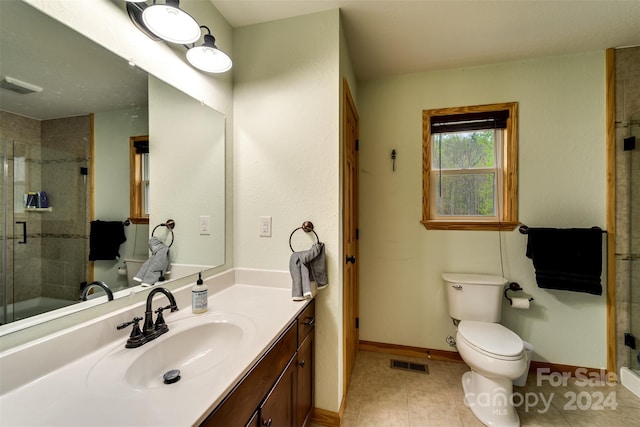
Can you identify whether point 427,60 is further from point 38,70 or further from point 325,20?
point 38,70

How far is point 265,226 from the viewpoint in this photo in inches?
60.0

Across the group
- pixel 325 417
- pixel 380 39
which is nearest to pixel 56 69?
pixel 380 39

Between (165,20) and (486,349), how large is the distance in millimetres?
2331

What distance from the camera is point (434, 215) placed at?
2184 millimetres

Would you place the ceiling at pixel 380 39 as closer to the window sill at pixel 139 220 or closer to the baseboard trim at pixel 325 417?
the window sill at pixel 139 220

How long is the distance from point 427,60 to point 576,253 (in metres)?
1.84

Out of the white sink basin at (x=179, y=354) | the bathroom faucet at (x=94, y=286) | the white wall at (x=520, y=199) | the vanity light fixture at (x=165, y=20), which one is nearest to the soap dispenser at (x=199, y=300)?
the white sink basin at (x=179, y=354)

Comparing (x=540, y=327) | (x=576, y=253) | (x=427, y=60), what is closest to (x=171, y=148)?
(x=427, y=60)

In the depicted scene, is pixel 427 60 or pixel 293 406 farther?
pixel 427 60

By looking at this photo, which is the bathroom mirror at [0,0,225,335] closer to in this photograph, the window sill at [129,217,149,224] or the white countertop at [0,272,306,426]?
the window sill at [129,217,149,224]

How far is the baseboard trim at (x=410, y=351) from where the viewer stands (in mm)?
2088

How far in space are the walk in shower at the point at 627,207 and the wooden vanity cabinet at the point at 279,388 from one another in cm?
233

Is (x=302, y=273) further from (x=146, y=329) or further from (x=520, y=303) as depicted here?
(x=520, y=303)

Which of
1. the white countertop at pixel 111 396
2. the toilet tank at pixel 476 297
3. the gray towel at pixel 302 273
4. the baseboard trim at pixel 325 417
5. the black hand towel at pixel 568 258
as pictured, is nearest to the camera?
the white countertop at pixel 111 396
